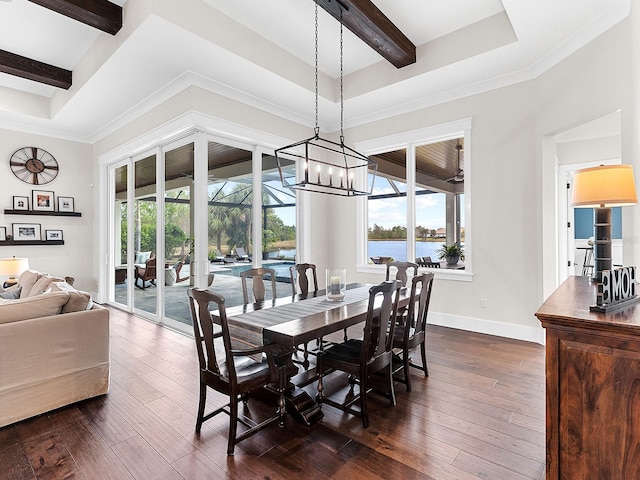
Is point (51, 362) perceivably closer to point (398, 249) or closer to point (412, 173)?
point (398, 249)

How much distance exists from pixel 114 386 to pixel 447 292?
4021 millimetres

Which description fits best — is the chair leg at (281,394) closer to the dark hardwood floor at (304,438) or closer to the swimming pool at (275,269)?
the dark hardwood floor at (304,438)

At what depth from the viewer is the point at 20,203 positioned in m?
5.81

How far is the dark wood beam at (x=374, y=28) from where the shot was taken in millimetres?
3135

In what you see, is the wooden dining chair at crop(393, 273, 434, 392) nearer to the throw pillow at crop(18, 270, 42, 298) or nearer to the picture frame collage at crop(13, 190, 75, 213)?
the throw pillow at crop(18, 270, 42, 298)

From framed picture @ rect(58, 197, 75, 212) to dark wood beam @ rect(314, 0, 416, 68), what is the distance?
231 inches

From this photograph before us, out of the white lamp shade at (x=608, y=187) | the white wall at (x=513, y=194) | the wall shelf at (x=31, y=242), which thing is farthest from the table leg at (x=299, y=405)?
the wall shelf at (x=31, y=242)

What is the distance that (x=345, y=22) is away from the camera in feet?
11.0

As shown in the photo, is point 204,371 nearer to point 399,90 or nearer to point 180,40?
point 180,40

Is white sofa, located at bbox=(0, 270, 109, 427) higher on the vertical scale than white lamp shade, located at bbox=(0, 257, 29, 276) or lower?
lower

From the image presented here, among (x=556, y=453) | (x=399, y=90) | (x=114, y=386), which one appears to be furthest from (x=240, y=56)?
(x=556, y=453)

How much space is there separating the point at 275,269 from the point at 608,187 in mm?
3929

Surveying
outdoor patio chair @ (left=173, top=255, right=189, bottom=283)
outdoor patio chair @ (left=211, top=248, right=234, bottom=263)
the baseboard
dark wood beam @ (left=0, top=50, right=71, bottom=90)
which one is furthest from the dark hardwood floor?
dark wood beam @ (left=0, top=50, right=71, bottom=90)

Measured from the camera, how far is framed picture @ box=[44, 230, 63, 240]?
6082 millimetres
